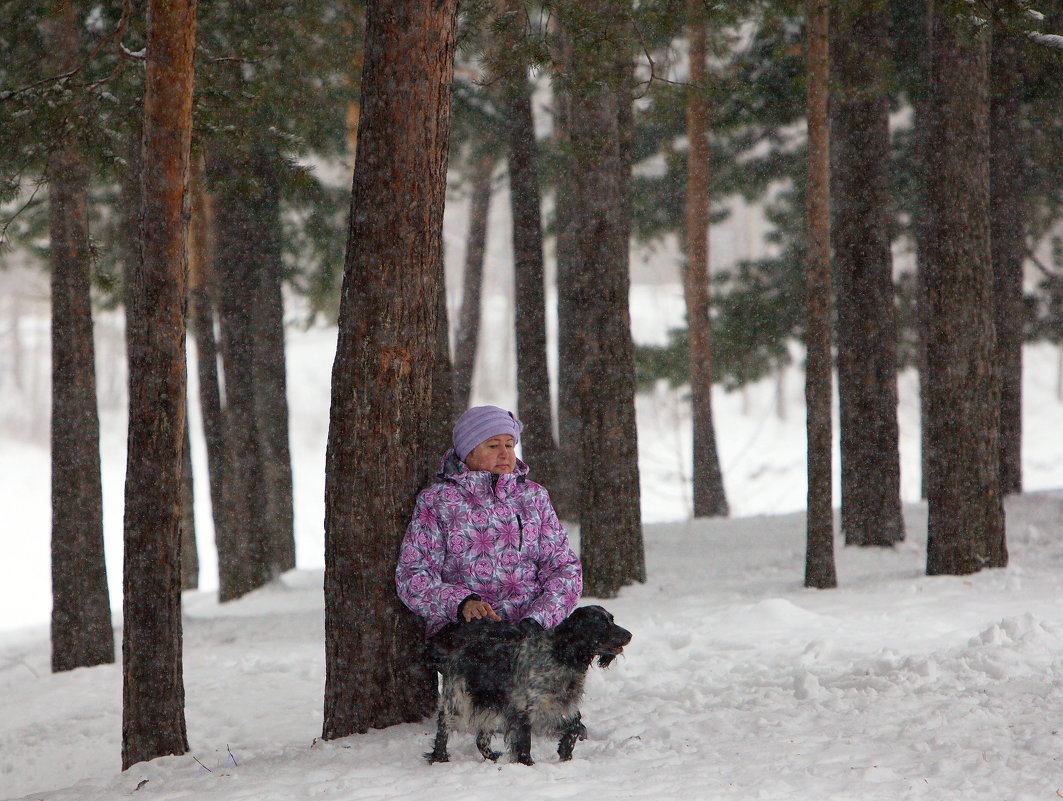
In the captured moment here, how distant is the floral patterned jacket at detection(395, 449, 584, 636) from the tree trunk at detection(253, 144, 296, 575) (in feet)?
29.9

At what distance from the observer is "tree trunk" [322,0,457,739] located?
448cm

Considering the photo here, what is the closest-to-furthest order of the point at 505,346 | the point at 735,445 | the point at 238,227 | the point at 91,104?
1. the point at 91,104
2. the point at 238,227
3. the point at 735,445
4. the point at 505,346

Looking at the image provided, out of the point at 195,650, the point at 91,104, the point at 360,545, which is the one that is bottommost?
the point at 195,650

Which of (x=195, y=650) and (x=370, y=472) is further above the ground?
(x=370, y=472)

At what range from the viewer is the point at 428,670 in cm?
468

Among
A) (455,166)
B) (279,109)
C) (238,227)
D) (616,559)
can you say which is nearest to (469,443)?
(616,559)

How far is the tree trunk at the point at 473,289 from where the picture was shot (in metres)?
15.1

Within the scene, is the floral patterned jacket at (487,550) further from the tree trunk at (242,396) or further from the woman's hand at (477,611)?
the tree trunk at (242,396)

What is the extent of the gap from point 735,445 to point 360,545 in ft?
126

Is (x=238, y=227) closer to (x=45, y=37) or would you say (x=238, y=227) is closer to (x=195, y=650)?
(x=45, y=37)

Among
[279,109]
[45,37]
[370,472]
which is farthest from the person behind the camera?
[45,37]

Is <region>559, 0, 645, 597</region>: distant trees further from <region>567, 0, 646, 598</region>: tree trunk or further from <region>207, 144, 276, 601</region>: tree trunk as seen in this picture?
<region>207, 144, 276, 601</region>: tree trunk

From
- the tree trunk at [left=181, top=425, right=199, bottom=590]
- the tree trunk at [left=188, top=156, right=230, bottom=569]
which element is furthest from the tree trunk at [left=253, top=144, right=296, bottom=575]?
the tree trunk at [left=181, top=425, right=199, bottom=590]

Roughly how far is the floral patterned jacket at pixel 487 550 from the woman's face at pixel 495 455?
3cm
